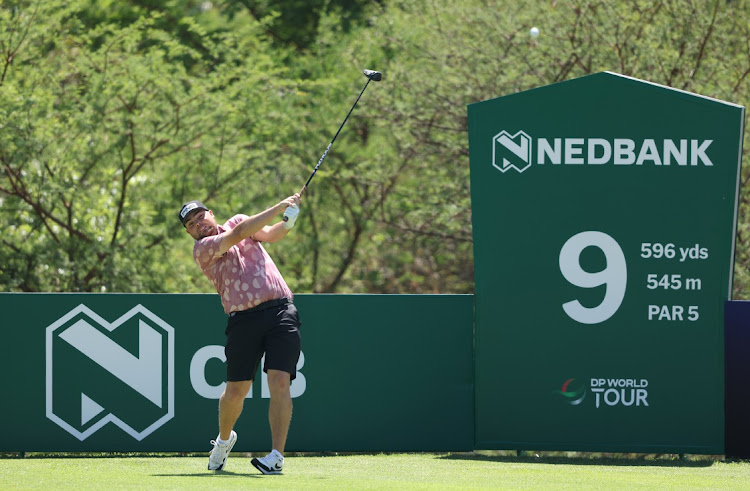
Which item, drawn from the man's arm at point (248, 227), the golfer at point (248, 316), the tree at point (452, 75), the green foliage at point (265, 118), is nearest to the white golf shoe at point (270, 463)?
the golfer at point (248, 316)

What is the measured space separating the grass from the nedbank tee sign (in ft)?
1.05

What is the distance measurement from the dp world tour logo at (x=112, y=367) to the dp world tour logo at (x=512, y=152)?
2640 mm

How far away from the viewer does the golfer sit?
6.30m

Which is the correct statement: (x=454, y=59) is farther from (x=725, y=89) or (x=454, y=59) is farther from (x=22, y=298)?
(x=22, y=298)

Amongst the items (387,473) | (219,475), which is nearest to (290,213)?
(219,475)

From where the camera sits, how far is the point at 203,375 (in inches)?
302

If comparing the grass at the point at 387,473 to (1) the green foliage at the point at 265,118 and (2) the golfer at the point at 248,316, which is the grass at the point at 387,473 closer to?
(2) the golfer at the point at 248,316

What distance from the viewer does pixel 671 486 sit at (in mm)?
6043

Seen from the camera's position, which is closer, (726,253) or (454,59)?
(726,253)

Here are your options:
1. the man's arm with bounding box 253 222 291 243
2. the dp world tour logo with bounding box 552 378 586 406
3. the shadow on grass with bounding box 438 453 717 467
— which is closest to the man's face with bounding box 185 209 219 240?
the man's arm with bounding box 253 222 291 243

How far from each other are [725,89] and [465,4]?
14.9 feet

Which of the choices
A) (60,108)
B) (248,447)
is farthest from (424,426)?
(60,108)

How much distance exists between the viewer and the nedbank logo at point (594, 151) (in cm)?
749

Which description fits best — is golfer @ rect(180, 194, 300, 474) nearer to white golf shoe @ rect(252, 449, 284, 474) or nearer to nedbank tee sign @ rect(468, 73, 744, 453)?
white golf shoe @ rect(252, 449, 284, 474)
